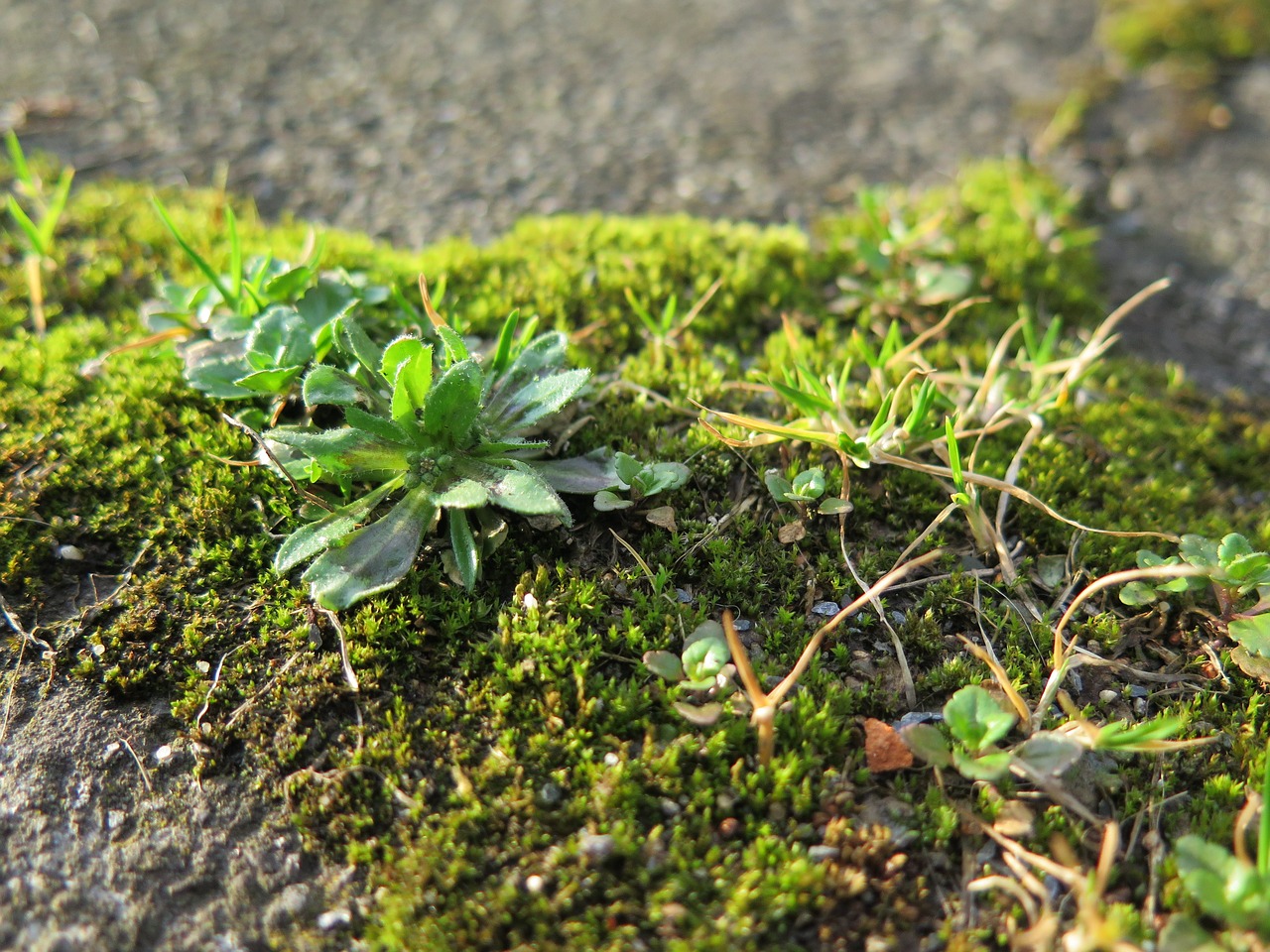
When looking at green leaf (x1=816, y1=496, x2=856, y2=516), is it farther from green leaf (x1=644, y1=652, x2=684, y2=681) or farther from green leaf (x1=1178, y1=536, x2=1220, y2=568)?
green leaf (x1=1178, y1=536, x2=1220, y2=568)

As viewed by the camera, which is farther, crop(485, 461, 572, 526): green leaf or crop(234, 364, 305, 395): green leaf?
crop(234, 364, 305, 395): green leaf

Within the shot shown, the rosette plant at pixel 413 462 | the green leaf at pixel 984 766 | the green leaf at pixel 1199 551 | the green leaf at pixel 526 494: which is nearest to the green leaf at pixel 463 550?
the rosette plant at pixel 413 462

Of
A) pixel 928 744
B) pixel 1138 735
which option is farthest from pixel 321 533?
pixel 1138 735

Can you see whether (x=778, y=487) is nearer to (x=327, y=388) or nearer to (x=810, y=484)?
(x=810, y=484)

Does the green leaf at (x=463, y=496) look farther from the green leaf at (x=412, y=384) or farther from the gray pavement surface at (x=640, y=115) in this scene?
the gray pavement surface at (x=640, y=115)

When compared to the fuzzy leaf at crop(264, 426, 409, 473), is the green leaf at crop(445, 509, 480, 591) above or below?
below

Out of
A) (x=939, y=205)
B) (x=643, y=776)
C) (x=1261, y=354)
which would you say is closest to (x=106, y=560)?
(x=643, y=776)

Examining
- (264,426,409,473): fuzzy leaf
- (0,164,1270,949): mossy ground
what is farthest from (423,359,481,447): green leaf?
(0,164,1270,949): mossy ground
